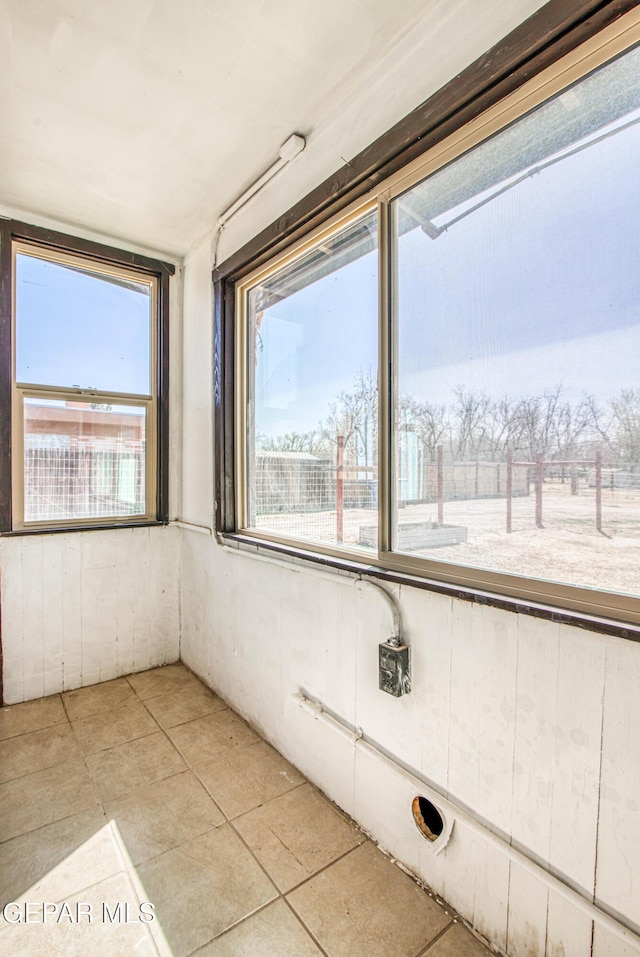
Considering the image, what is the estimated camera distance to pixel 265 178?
2025 mm

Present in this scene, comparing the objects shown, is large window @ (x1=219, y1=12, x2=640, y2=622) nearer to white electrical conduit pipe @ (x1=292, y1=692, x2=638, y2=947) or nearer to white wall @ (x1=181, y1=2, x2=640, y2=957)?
white wall @ (x1=181, y1=2, x2=640, y2=957)

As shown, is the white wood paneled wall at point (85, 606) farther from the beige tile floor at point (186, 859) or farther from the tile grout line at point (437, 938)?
the tile grout line at point (437, 938)

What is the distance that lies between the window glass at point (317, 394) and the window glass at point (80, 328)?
937 millimetres

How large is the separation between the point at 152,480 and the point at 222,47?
218 cm

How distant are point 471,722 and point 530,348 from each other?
3.30 feet

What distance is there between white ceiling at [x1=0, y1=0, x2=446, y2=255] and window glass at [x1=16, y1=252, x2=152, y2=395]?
0.42 metres

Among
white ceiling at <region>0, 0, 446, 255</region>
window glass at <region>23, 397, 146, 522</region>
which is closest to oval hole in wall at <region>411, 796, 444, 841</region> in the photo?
window glass at <region>23, 397, 146, 522</region>

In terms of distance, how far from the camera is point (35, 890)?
1.35 metres

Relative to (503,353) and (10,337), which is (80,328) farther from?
(503,353)

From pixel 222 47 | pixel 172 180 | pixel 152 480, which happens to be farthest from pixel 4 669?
pixel 222 47

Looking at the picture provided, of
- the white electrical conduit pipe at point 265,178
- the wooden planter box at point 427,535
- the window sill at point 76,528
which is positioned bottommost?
the window sill at point 76,528

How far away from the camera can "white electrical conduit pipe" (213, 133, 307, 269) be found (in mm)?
1811

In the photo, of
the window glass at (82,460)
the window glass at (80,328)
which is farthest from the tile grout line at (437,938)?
the window glass at (80,328)

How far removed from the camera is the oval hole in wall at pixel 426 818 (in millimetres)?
1353
